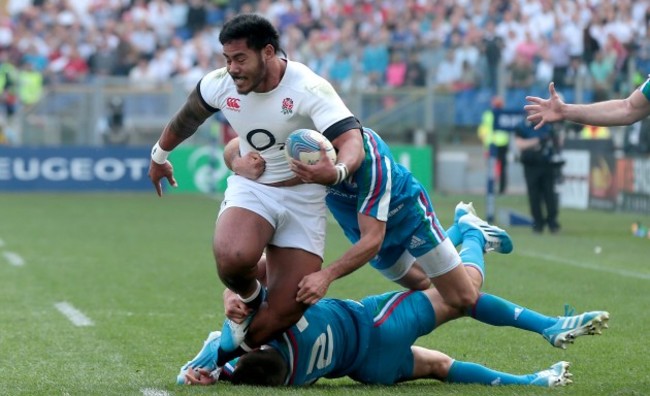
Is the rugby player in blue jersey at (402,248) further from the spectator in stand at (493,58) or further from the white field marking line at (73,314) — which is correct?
the spectator in stand at (493,58)

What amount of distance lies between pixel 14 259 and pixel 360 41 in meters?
15.8

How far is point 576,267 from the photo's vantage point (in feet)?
45.6

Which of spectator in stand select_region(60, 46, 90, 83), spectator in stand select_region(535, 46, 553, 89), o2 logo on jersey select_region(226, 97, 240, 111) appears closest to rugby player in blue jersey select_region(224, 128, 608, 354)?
o2 logo on jersey select_region(226, 97, 240, 111)

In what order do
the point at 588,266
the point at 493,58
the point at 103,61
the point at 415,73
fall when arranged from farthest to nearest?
the point at 103,61 < the point at 415,73 < the point at 493,58 < the point at 588,266

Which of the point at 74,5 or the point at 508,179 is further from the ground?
the point at 74,5

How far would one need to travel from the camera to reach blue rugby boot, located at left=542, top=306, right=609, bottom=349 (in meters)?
7.09

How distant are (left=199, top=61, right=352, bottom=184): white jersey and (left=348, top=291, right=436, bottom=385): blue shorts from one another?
105cm

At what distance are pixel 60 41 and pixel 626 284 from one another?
2052 centimetres

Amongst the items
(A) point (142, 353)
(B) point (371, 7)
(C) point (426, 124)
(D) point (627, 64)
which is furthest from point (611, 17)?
(A) point (142, 353)

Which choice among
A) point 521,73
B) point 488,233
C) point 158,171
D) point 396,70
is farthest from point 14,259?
point 396,70

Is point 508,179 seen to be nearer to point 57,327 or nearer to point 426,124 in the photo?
point 426,124

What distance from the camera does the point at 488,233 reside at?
873 centimetres

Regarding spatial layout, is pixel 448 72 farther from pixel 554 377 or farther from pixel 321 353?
pixel 321 353

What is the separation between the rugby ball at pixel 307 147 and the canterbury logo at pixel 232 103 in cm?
87
